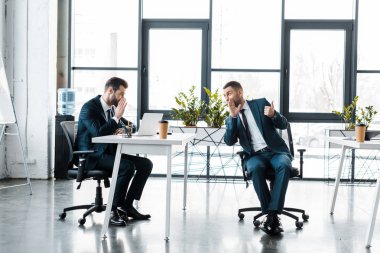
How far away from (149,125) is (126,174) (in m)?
0.44

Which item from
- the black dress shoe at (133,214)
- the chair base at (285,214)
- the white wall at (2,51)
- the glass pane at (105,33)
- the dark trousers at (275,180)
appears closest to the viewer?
the dark trousers at (275,180)

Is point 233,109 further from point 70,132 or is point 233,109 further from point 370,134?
point 70,132

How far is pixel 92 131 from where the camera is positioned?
4000 mm

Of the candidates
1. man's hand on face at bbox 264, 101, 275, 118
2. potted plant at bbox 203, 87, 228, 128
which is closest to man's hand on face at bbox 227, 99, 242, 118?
man's hand on face at bbox 264, 101, 275, 118

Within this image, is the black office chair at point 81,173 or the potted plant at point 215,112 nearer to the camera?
the black office chair at point 81,173

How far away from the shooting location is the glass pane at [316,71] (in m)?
7.09

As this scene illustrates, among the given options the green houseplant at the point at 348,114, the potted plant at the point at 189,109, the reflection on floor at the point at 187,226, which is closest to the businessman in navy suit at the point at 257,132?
the reflection on floor at the point at 187,226

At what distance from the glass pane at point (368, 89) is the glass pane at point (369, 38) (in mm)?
140

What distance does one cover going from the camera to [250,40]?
23.4 ft

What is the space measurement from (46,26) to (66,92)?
3.08 ft

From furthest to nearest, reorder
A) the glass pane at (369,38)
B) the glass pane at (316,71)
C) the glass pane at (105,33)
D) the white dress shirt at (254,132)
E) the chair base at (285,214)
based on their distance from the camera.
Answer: the glass pane at (105,33) < the glass pane at (316,71) < the glass pane at (369,38) < the white dress shirt at (254,132) < the chair base at (285,214)

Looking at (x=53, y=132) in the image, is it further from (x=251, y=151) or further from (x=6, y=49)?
(x=251, y=151)

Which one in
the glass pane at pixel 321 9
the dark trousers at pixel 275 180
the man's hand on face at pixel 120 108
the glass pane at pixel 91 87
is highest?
the glass pane at pixel 321 9

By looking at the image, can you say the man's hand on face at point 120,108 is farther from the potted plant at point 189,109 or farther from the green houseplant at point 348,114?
the green houseplant at point 348,114
